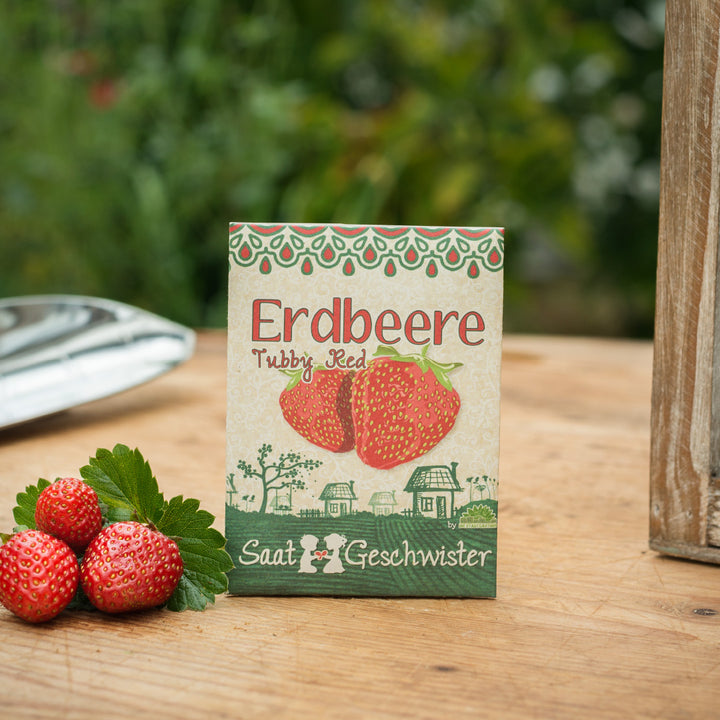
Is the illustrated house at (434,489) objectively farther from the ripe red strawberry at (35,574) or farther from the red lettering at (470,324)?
the ripe red strawberry at (35,574)

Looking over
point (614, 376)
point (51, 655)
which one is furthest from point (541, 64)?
point (51, 655)

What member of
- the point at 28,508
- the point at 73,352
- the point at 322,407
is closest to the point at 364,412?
the point at 322,407

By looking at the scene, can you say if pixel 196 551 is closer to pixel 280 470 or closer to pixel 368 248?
pixel 280 470

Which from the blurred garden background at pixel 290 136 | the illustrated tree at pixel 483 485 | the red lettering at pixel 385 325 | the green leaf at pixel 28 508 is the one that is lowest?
the green leaf at pixel 28 508

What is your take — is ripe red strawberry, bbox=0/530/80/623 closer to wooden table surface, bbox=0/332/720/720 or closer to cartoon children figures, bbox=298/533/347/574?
wooden table surface, bbox=0/332/720/720

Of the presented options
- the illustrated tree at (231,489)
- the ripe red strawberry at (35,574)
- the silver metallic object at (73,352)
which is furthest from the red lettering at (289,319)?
the silver metallic object at (73,352)
